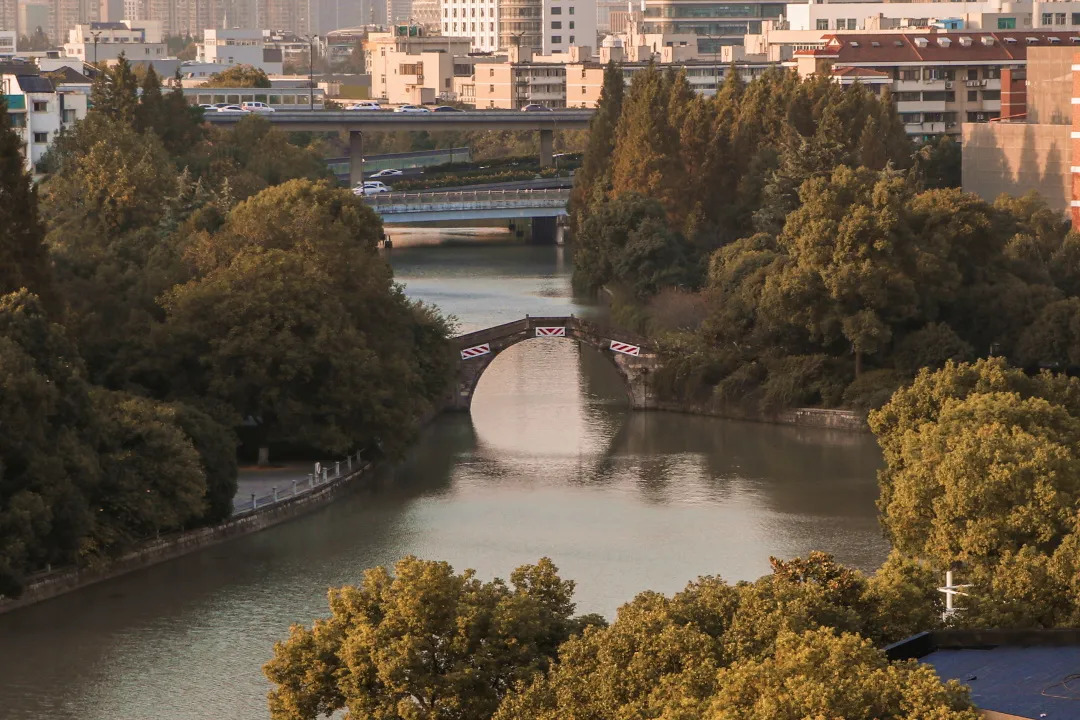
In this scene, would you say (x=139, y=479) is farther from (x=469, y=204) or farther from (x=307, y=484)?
(x=469, y=204)

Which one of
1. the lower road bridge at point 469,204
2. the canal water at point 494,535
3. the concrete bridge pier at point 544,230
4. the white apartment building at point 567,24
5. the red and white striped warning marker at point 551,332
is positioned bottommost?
the canal water at point 494,535

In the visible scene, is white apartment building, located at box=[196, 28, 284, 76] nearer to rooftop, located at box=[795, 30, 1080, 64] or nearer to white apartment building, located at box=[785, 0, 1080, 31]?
white apartment building, located at box=[785, 0, 1080, 31]

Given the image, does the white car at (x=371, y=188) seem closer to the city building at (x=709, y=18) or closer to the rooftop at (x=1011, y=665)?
the rooftop at (x=1011, y=665)

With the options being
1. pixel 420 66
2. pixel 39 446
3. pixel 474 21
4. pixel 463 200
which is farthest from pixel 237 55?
pixel 39 446

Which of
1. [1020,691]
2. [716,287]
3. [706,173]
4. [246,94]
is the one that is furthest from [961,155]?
[246,94]

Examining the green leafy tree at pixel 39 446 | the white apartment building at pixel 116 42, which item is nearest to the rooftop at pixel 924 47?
the green leafy tree at pixel 39 446

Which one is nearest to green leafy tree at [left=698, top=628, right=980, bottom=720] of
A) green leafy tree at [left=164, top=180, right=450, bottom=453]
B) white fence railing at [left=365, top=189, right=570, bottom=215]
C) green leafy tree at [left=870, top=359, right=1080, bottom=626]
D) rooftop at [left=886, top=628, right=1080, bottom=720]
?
rooftop at [left=886, top=628, right=1080, bottom=720]
